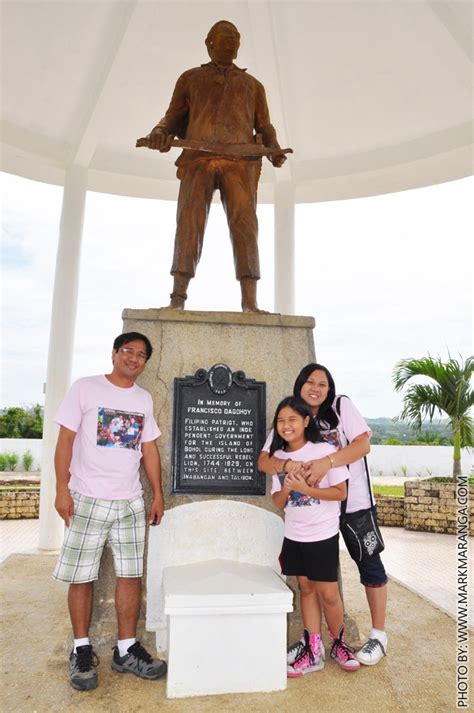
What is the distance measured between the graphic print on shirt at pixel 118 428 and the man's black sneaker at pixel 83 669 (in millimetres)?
1005

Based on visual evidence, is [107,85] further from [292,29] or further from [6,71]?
[292,29]

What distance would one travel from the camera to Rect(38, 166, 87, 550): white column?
641cm

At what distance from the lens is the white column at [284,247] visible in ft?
24.7

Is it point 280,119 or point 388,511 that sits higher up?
point 280,119

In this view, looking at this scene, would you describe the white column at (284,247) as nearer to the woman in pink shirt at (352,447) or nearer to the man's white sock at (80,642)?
the woman in pink shirt at (352,447)

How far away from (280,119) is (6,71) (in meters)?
3.71

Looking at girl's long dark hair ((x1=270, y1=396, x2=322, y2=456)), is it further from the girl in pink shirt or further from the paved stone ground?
the paved stone ground

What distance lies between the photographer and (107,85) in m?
6.96

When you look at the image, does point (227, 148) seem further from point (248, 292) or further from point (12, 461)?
point (12, 461)

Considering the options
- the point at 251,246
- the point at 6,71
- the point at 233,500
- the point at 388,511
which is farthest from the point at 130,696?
the point at 6,71

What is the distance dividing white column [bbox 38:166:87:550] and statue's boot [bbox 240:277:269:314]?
157 inches

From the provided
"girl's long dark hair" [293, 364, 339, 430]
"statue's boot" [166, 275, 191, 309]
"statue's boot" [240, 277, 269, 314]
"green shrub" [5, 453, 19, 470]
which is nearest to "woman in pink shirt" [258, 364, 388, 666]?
"girl's long dark hair" [293, 364, 339, 430]

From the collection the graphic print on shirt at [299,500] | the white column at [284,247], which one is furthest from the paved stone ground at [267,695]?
the white column at [284,247]

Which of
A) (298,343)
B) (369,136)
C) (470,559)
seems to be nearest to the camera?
(298,343)
